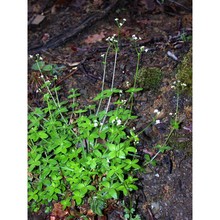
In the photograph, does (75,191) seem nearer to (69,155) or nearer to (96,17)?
(69,155)

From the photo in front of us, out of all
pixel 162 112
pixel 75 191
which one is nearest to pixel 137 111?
pixel 162 112

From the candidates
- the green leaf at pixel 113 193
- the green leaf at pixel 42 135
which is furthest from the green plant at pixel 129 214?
the green leaf at pixel 42 135

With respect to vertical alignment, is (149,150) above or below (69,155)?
below

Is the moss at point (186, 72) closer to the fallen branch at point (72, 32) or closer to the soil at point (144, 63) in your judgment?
the soil at point (144, 63)

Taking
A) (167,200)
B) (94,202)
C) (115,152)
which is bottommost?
(167,200)

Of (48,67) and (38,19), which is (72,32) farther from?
(48,67)

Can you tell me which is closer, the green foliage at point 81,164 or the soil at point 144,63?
the green foliage at point 81,164
